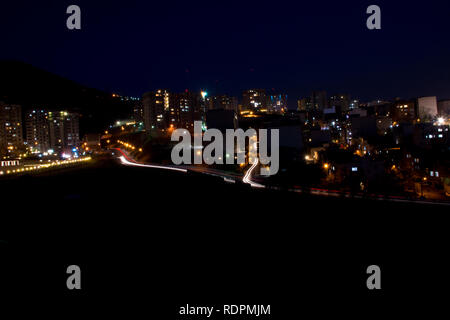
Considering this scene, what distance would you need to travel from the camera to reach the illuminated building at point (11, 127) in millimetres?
50812

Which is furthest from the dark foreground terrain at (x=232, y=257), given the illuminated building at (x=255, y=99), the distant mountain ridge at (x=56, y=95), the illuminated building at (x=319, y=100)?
the illuminated building at (x=319, y=100)

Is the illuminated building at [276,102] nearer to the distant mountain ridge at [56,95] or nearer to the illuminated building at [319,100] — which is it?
the illuminated building at [319,100]

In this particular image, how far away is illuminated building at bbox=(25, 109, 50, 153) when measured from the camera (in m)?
58.7

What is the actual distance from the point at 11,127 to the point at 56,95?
27.6 m

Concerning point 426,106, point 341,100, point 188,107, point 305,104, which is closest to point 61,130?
point 188,107

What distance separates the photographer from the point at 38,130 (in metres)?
59.2

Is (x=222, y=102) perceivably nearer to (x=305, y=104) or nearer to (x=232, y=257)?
(x=305, y=104)

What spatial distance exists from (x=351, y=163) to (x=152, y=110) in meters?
53.3

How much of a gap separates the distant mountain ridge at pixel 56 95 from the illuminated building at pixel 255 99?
32.0 meters

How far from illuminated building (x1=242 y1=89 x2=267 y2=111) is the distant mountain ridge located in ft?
105

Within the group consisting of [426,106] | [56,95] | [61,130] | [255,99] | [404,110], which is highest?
[56,95]

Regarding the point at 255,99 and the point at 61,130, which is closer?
the point at 61,130

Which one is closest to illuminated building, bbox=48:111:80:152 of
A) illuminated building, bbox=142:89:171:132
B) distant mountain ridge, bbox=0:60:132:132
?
distant mountain ridge, bbox=0:60:132:132

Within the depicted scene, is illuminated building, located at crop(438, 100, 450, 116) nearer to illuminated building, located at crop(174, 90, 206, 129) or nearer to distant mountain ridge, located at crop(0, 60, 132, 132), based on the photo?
illuminated building, located at crop(174, 90, 206, 129)
